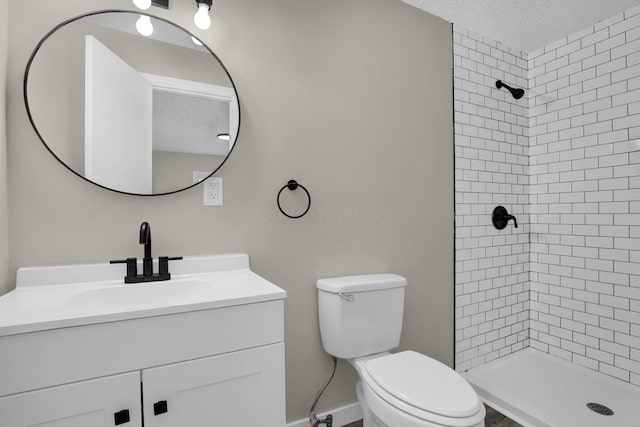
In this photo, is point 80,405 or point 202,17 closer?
point 80,405

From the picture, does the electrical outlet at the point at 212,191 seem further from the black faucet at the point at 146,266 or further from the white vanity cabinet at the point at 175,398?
the white vanity cabinet at the point at 175,398

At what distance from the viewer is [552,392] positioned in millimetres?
1991

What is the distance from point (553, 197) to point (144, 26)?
2.75 metres

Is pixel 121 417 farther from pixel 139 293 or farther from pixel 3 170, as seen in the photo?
pixel 3 170

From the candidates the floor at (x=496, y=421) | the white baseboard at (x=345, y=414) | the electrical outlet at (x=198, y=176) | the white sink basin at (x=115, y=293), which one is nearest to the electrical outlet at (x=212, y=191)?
the electrical outlet at (x=198, y=176)

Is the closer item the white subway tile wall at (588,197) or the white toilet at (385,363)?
the white toilet at (385,363)

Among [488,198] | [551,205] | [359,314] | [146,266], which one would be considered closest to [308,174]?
[359,314]

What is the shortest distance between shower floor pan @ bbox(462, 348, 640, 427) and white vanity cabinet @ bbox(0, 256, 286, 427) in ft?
4.99

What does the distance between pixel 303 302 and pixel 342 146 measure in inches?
33.6

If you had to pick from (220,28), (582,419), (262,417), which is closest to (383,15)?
(220,28)

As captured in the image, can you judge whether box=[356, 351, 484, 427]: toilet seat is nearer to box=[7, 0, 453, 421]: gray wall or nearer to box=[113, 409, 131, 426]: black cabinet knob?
box=[7, 0, 453, 421]: gray wall

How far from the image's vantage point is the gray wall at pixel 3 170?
44.2 inches

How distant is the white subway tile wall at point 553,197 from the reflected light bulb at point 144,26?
182 cm

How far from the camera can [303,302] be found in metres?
1.68
